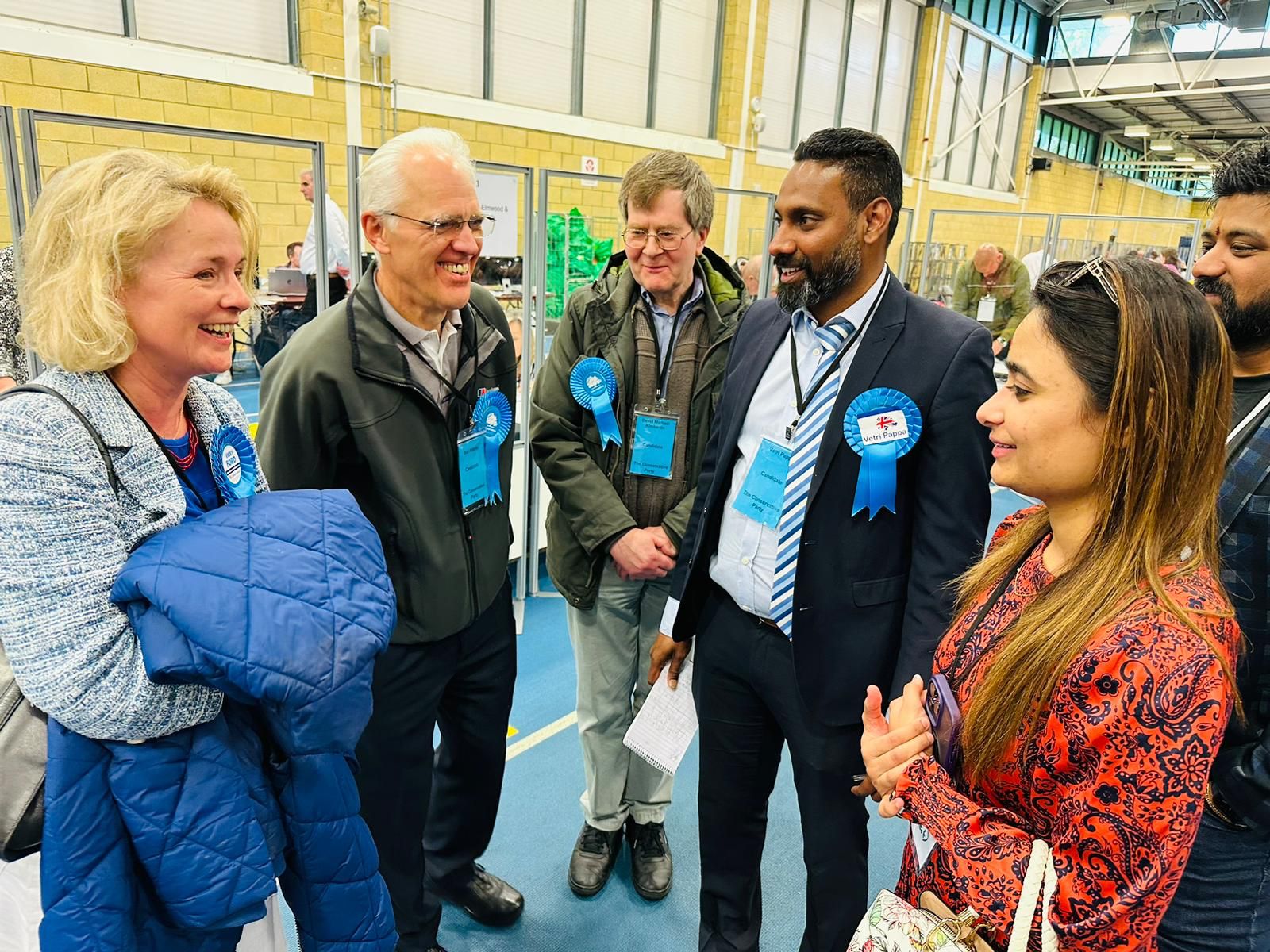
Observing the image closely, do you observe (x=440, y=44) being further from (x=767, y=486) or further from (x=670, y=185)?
(x=767, y=486)

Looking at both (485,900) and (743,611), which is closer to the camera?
(743,611)

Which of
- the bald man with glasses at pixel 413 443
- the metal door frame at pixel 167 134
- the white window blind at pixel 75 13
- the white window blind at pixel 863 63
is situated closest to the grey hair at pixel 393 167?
the bald man with glasses at pixel 413 443

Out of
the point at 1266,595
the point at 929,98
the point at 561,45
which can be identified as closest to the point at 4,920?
the point at 1266,595

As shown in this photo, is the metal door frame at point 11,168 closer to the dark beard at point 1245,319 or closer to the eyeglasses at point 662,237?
the eyeglasses at point 662,237

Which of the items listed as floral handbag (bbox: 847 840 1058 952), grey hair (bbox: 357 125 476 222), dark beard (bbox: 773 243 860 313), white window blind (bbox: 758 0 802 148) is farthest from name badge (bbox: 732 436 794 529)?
white window blind (bbox: 758 0 802 148)

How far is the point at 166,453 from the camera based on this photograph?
1104 millimetres

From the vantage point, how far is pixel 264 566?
958mm

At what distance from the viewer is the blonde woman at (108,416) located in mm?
895

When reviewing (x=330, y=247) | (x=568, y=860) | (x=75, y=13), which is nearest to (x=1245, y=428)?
(x=568, y=860)

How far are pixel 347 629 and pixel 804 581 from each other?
0.86 m

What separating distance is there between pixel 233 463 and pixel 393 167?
2.30 ft

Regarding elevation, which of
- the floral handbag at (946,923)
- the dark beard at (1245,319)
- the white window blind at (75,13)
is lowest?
the floral handbag at (946,923)

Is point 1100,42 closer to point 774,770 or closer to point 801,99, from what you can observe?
point 801,99

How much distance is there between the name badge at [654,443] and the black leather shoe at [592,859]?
1.04m
